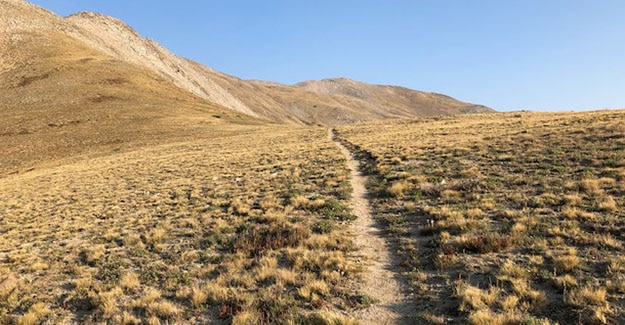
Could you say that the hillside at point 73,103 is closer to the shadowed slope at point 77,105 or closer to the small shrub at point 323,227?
the shadowed slope at point 77,105

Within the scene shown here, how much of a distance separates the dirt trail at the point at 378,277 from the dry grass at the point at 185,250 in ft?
1.47

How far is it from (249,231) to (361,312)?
7.17 m

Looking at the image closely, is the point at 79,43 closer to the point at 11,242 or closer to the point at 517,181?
the point at 11,242

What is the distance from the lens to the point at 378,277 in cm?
1017

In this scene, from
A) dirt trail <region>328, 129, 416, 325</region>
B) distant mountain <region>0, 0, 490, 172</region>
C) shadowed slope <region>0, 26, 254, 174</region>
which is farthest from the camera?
distant mountain <region>0, 0, 490, 172</region>

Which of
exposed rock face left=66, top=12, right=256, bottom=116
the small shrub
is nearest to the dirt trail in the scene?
the small shrub

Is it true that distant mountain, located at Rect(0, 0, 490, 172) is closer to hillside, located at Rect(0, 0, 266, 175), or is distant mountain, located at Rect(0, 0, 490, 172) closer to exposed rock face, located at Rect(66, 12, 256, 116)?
hillside, located at Rect(0, 0, 266, 175)

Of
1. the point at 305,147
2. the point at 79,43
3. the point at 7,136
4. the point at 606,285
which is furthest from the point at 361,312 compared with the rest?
the point at 79,43

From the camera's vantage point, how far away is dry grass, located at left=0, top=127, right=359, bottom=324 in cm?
955

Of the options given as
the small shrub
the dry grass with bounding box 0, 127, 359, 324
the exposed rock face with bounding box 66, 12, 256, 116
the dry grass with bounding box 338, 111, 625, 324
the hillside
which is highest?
the exposed rock face with bounding box 66, 12, 256, 116

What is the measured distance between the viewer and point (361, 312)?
8.58m

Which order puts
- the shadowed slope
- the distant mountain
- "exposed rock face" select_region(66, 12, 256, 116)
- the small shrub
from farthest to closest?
"exposed rock face" select_region(66, 12, 256, 116) < the distant mountain < the shadowed slope < the small shrub

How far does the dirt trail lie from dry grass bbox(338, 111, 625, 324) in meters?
0.47

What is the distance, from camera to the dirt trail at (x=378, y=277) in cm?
831
